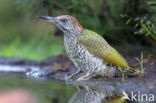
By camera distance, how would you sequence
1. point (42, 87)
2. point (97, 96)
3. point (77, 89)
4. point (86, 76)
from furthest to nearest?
Answer: point (86, 76) < point (42, 87) < point (77, 89) < point (97, 96)

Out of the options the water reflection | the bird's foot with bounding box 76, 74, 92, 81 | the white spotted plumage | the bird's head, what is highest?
the bird's head

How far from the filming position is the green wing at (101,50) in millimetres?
6818

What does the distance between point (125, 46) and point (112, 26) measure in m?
0.40

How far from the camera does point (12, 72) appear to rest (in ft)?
26.7

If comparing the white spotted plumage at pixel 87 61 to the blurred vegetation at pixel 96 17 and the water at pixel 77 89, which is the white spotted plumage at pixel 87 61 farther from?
the blurred vegetation at pixel 96 17

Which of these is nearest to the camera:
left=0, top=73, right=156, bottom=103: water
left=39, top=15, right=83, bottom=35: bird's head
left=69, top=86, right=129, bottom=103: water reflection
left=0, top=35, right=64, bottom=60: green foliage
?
left=69, top=86, right=129, bottom=103: water reflection

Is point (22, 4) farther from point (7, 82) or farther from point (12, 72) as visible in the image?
point (7, 82)

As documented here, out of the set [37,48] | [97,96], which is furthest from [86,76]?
[37,48]

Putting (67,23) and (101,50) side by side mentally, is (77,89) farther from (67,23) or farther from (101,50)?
(67,23)

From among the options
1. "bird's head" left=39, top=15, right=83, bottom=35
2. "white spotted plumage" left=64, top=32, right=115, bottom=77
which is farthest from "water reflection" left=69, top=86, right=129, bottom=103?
"bird's head" left=39, top=15, right=83, bottom=35

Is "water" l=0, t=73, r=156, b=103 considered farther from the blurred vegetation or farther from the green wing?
the blurred vegetation

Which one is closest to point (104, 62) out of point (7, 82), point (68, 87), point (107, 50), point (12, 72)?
point (107, 50)

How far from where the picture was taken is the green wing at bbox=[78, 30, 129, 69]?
6818 mm

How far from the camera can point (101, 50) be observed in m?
6.86
